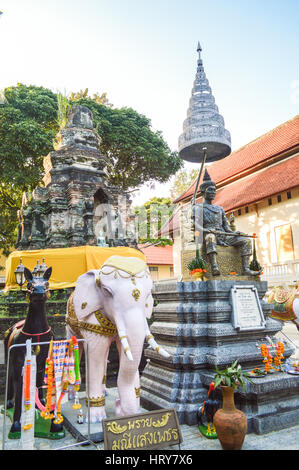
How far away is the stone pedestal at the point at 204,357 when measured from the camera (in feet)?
14.1

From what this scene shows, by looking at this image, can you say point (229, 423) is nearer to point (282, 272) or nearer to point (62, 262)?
point (62, 262)

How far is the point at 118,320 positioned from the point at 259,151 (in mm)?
19177

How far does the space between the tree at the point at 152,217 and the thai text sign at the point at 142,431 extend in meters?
21.3

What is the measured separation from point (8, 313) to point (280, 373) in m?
8.66

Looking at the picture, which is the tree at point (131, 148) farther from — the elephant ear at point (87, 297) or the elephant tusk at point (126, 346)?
the elephant tusk at point (126, 346)

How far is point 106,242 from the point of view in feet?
53.1

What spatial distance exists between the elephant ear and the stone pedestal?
1.53 m

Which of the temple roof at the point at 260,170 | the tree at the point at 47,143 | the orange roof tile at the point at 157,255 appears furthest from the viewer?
Result: the orange roof tile at the point at 157,255

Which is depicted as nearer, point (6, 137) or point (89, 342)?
point (89, 342)

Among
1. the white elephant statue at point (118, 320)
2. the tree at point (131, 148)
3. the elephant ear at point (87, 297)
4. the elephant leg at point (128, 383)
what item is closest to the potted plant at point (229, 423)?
the white elephant statue at point (118, 320)

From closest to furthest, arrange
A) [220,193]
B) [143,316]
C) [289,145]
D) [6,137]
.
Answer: [143,316] → [289,145] → [6,137] → [220,193]

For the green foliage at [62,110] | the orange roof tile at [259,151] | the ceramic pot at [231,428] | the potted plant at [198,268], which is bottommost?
the ceramic pot at [231,428]

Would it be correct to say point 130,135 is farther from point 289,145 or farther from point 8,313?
point 8,313
